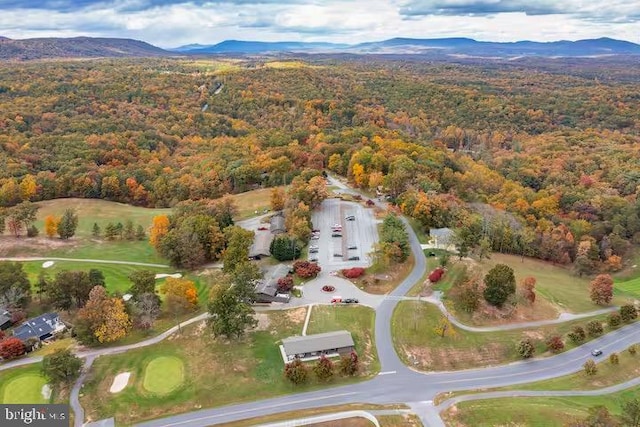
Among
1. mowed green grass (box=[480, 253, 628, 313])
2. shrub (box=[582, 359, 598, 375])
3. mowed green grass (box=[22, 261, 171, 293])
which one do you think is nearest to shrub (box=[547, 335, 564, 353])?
shrub (box=[582, 359, 598, 375])

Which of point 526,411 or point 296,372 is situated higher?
point 296,372

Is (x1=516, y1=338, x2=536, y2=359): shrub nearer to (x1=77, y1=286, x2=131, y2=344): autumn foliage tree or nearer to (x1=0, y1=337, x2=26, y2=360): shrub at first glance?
(x1=77, y1=286, x2=131, y2=344): autumn foliage tree

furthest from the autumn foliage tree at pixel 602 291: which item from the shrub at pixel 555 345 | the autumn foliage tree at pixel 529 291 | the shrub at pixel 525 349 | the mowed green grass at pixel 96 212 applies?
the mowed green grass at pixel 96 212

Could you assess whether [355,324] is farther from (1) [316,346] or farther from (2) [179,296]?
(2) [179,296]

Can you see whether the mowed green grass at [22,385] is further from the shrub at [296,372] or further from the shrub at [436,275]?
the shrub at [436,275]

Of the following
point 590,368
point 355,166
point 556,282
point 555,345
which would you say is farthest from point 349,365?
point 355,166

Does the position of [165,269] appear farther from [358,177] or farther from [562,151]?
[562,151]

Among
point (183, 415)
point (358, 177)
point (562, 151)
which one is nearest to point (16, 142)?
point (358, 177)
